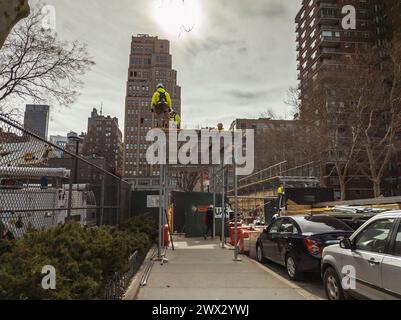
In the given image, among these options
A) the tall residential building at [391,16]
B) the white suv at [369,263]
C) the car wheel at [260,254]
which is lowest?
the car wheel at [260,254]

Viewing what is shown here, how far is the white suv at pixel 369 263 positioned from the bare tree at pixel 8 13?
4901 millimetres

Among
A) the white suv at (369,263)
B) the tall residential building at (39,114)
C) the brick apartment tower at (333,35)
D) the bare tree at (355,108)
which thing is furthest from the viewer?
the brick apartment tower at (333,35)

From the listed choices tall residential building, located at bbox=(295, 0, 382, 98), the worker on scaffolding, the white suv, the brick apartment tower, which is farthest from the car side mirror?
tall residential building, located at bbox=(295, 0, 382, 98)

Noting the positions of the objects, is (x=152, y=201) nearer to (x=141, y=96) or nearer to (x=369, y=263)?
(x=369, y=263)

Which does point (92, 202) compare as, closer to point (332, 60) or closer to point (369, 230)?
point (369, 230)

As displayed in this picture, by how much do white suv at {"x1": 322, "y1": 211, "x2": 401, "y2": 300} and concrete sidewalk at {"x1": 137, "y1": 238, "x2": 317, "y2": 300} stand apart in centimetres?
101

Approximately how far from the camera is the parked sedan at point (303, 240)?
7.70 m

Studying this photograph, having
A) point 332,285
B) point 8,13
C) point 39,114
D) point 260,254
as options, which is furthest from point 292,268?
point 39,114

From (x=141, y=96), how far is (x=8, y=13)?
113 meters

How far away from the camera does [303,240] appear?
7.94 meters

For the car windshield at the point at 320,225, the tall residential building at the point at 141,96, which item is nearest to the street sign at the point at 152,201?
the car windshield at the point at 320,225

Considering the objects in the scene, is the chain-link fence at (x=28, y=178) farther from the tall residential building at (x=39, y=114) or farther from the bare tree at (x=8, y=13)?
the tall residential building at (x=39, y=114)

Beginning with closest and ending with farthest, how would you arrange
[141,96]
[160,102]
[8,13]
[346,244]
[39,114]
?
[8,13], [346,244], [160,102], [39,114], [141,96]

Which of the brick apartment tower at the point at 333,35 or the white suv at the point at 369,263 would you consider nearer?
the white suv at the point at 369,263
